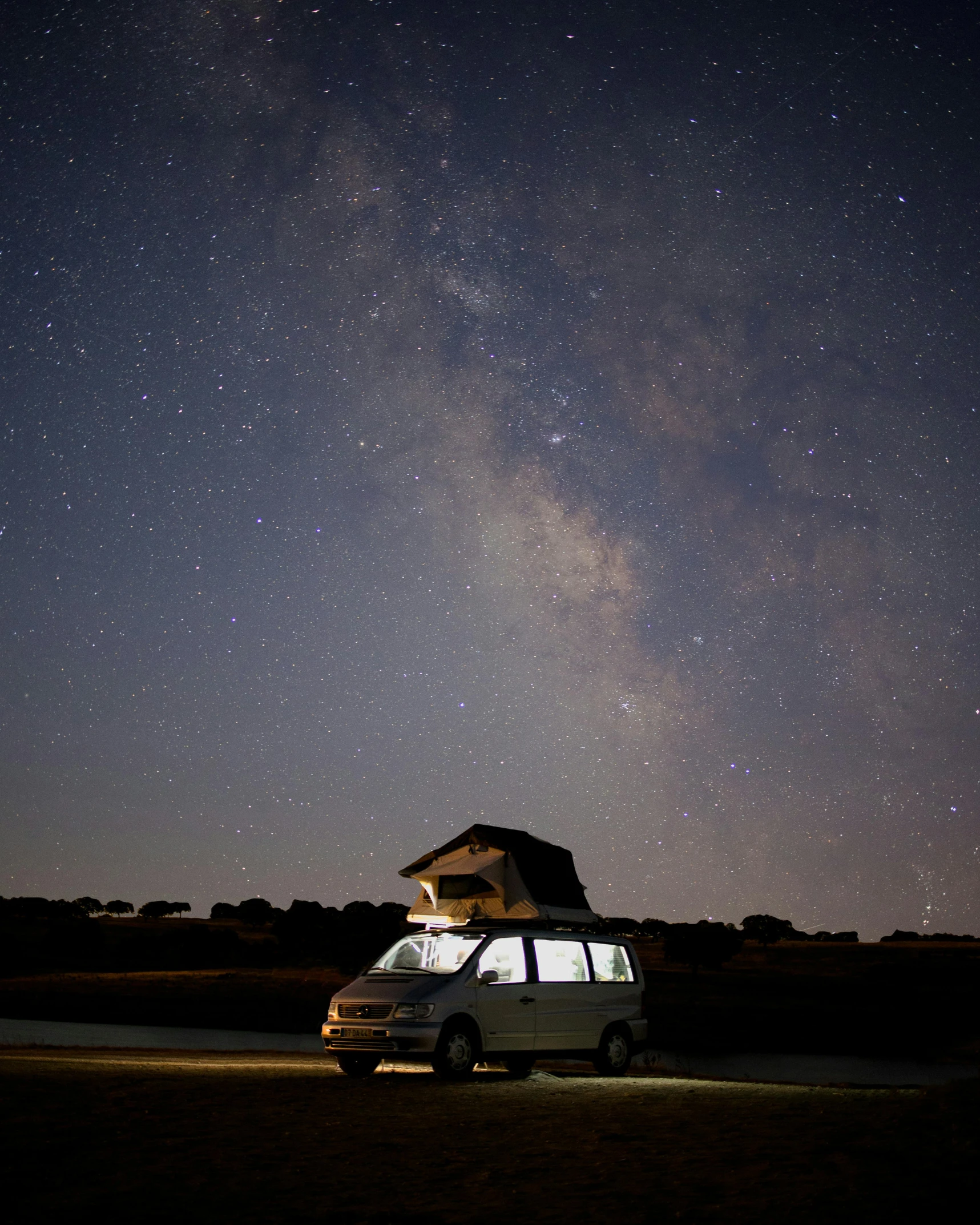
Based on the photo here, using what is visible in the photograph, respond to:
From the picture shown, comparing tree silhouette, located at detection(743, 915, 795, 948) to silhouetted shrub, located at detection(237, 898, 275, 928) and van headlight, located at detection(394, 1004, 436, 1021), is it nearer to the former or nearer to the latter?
silhouetted shrub, located at detection(237, 898, 275, 928)

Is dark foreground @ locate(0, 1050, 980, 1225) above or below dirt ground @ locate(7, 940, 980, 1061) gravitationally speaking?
below

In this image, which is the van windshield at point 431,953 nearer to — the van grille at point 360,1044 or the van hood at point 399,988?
the van hood at point 399,988

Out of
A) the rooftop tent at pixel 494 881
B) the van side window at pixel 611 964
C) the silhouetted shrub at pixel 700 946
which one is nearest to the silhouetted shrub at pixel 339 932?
the silhouetted shrub at pixel 700 946

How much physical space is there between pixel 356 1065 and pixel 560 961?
308 centimetres

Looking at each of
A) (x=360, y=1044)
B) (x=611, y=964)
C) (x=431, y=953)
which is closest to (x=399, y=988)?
(x=360, y=1044)

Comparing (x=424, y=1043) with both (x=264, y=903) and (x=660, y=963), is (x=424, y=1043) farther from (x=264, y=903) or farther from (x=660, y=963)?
(x=264, y=903)

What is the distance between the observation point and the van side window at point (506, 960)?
610 inches

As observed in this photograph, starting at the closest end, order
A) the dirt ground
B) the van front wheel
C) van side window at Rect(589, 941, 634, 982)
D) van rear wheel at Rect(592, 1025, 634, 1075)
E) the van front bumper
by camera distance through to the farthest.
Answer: the van front bumper
the van front wheel
van rear wheel at Rect(592, 1025, 634, 1075)
van side window at Rect(589, 941, 634, 982)
the dirt ground

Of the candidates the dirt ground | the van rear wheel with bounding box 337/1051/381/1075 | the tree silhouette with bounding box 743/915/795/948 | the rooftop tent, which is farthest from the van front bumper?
the tree silhouette with bounding box 743/915/795/948

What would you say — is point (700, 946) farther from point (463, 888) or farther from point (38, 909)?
point (38, 909)

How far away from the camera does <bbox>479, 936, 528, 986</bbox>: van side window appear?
15492mm

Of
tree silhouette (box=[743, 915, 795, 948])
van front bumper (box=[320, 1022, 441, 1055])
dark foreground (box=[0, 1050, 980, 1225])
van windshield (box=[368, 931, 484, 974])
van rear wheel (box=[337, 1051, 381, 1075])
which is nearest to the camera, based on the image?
dark foreground (box=[0, 1050, 980, 1225])

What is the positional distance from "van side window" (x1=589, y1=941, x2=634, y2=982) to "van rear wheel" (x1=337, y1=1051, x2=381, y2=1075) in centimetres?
341

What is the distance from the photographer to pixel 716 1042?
3697 cm
